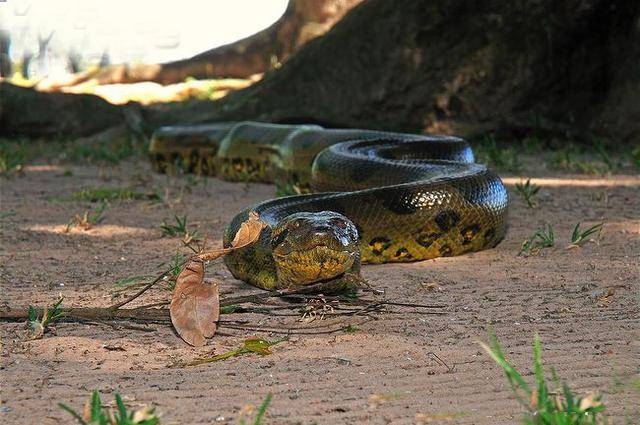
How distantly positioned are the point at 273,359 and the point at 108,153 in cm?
765

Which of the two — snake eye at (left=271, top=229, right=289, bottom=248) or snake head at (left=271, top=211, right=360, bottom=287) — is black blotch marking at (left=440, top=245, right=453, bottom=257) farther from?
snake eye at (left=271, top=229, right=289, bottom=248)

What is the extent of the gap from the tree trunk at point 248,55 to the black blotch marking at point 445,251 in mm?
14899

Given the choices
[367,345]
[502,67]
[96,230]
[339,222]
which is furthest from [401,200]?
[502,67]

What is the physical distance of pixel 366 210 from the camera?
452cm

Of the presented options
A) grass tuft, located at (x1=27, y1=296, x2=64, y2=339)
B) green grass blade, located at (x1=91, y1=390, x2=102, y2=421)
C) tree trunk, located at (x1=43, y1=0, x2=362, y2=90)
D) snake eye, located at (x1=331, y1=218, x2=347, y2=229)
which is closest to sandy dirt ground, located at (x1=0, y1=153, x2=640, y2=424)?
grass tuft, located at (x1=27, y1=296, x2=64, y2=339)

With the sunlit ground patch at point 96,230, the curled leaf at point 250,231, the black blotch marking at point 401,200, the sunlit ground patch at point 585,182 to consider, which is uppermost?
the curled leaf at point 250,231

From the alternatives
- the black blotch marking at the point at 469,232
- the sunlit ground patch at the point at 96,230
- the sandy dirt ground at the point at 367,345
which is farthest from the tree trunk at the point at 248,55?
the black blotch marking at the point at 469,232

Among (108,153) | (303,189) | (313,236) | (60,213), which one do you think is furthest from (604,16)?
(313,236)

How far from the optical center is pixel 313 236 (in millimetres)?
3529

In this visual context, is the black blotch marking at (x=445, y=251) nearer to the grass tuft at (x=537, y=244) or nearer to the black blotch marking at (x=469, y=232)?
the black blotch marking at (x=469, y=232)

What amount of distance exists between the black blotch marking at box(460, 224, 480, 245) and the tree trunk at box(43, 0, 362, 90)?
48.7ft

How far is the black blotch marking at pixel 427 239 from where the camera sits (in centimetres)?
466

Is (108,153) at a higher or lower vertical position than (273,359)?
lower

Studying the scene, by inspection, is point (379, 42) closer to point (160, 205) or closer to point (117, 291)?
point (160, 205)
